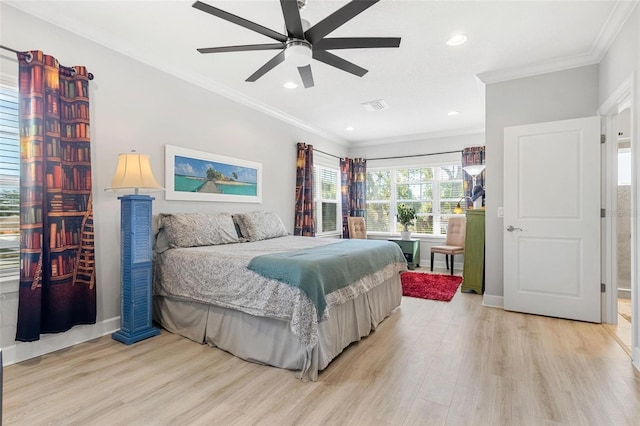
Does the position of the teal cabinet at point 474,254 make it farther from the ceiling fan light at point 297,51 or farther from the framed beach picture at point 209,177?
the ceiling fan light at point 297,51

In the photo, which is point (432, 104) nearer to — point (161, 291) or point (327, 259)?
point (327, 259)

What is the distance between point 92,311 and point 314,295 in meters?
1.91

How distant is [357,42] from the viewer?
215 centimetres

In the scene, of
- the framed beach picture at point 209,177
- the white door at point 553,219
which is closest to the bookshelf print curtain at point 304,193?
the framed beach picture at point 209,177

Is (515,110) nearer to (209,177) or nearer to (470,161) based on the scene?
(470,161)

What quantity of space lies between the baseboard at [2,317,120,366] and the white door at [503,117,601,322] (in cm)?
388

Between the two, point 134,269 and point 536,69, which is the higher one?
point 536,69

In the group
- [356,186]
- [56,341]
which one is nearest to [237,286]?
[56,341]

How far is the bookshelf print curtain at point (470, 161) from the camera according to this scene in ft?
18.7

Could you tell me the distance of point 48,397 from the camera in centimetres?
197

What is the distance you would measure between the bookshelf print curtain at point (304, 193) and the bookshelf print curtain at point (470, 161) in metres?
2.69

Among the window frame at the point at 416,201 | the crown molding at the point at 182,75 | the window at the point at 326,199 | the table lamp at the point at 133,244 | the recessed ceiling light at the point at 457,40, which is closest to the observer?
the crown molding at the point at 182,75

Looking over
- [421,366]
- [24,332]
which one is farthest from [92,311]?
[421,366]

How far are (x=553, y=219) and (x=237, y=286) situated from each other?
10.1 ft
